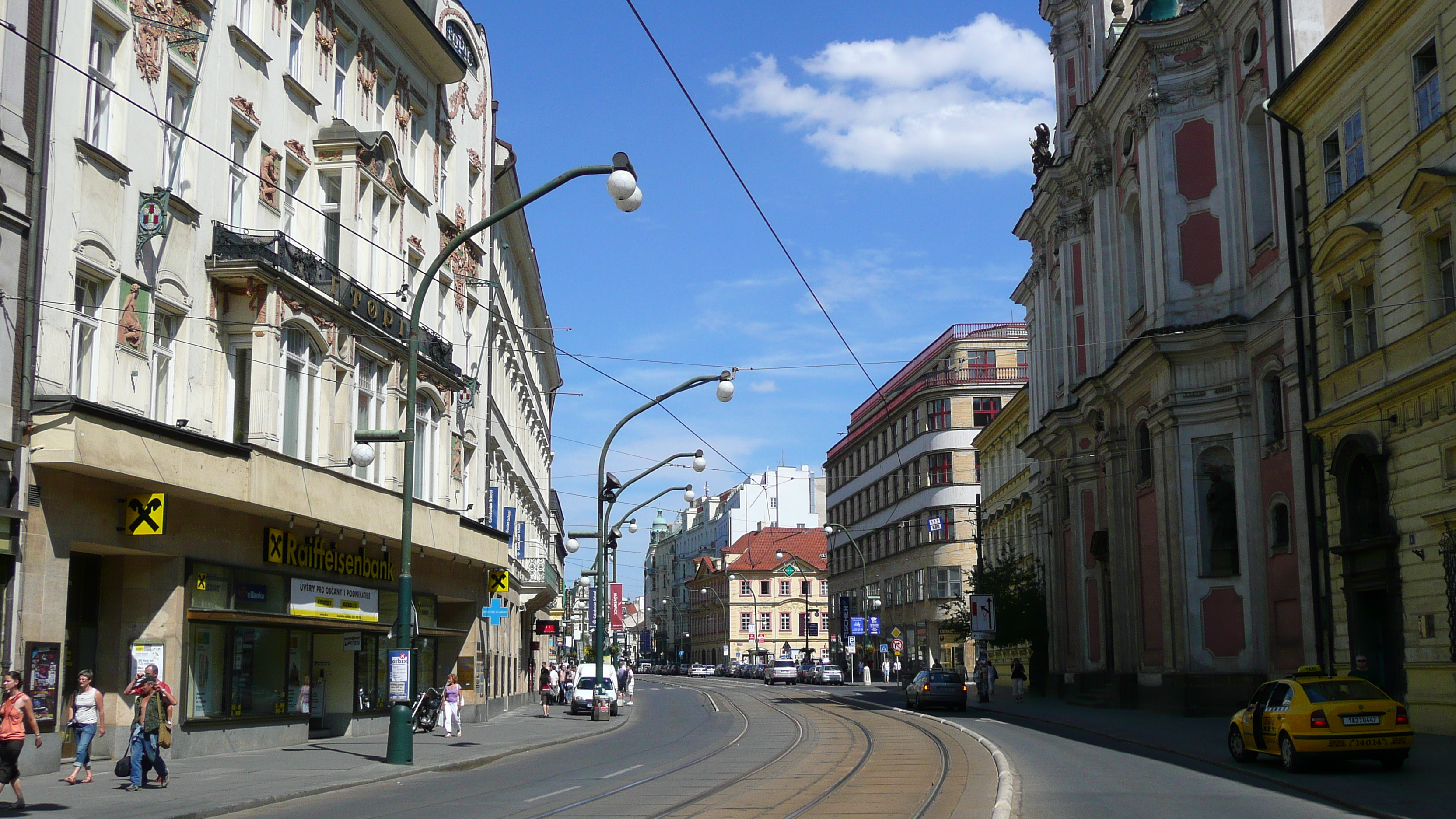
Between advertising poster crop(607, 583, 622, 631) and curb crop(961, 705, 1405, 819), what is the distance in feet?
157

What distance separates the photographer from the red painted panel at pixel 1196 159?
37031mm

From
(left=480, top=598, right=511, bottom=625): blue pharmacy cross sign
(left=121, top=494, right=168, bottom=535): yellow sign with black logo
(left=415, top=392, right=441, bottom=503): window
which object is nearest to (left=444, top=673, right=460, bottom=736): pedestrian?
(left=480, top=598, right=511, bottom=625): blue pharmacy cross sign

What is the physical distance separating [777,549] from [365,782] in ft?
393

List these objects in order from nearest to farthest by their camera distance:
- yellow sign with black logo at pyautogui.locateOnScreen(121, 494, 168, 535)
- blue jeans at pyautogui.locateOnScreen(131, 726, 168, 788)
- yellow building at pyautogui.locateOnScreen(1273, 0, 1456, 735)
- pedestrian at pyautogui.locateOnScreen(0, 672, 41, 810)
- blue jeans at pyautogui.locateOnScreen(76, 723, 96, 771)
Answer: pedestrian at pyautogui.locateOnScreen(0, 672, 41, 810) → blue jeans at pyautogui.locateOnScreen(131, 726, 168, 788) → blue jeans at pyautogui.locateOnScreen(76, 723, 96, 771) → yellow sign with black logo at pyautogui.locateOnScreen(121, 494, 168, 535) → yellow building at pyautogui.locateOnScreen(1273, 0, 1456, 735)

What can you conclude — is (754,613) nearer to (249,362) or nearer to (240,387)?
(240,387)

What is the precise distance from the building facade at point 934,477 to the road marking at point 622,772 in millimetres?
52647

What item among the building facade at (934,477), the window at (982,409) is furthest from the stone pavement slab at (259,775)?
the window at (982,409)

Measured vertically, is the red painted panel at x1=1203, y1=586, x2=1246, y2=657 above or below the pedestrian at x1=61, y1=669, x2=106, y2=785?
above

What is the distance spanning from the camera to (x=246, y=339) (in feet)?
77.8

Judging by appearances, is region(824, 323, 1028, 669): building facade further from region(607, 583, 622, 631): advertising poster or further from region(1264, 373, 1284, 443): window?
region(1264, 373, 1284, 443): window

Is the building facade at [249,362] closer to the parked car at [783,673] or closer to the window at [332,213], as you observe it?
the window at [332,213]

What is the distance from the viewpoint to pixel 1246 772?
63.9 feet

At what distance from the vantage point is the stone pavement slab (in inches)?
593

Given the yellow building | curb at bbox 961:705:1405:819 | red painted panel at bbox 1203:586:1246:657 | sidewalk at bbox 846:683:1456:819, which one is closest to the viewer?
curb at bbox 961:705:1405:819
